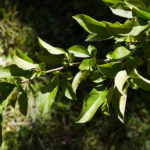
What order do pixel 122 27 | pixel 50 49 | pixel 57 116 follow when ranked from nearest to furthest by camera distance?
1. pixel 122 27
2. pixel 50 49
3. pixel 57 116

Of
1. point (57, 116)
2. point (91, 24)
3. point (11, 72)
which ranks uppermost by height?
point (91, 24)

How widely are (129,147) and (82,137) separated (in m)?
0.51

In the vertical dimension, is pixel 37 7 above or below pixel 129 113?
above

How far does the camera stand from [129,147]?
222 centimetres

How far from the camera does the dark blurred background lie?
2094 millimetres

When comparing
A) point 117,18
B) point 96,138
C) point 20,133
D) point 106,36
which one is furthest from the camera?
point 96,138

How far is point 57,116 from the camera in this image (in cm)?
219

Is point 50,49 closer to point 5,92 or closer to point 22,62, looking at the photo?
point 22,62

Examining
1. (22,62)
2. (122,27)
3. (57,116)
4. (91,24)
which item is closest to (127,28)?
(122,27)

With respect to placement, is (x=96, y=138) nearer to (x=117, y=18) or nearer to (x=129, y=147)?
(x=129, y=147)

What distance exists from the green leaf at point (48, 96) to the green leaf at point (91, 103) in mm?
130

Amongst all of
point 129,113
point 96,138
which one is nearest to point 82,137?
point 96,138

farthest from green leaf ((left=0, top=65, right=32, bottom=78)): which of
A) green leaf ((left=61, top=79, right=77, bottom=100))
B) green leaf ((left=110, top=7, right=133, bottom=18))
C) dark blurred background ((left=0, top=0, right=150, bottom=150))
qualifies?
dark blurred background ((left=0, top=0, right=150, bottom=150))

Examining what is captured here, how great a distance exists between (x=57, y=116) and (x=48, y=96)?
142 centimetres
